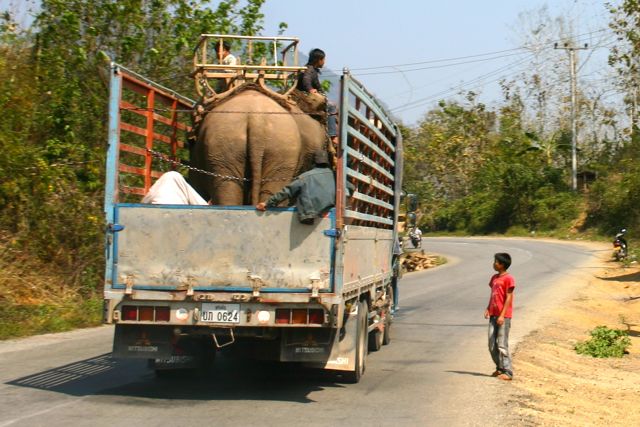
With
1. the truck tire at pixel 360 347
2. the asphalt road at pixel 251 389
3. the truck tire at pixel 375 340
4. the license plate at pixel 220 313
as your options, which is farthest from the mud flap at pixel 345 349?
the truck tire at pixel 375 340

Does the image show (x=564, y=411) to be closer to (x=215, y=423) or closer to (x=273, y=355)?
(x=273, y=355)

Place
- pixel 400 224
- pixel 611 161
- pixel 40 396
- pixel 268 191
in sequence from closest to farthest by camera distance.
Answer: pixel 40 396, pixel 268 191, pixel 400 224, pixel 611 161

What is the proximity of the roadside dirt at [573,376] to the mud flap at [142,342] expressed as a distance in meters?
3.14

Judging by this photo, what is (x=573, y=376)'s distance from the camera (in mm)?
11414

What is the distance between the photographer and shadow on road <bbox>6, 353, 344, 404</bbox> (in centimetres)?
878

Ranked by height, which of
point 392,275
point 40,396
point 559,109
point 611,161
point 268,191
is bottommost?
point 40,396

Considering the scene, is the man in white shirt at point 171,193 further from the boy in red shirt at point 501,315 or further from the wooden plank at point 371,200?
the boy in red shirt at point 501,315

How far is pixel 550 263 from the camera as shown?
33.2m

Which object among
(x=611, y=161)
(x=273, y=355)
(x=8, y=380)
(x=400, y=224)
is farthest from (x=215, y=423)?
(x=611, y=161)

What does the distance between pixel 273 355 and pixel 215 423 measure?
5.06 ft

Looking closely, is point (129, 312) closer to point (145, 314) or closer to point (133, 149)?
point (145, 314)

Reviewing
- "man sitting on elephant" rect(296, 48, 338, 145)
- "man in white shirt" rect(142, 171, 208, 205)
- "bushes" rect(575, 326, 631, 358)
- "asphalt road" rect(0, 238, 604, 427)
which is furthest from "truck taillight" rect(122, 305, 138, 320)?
"bushes" rect(575, 326, 631, 358)

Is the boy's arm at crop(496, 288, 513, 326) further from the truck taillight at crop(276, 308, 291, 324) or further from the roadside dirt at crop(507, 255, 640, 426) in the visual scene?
the truck taillight at crop(276, 308, 291, 324)

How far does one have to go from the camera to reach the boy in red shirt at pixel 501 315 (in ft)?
33.0
